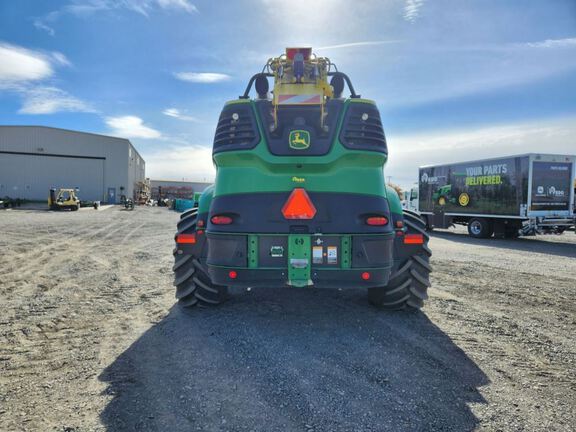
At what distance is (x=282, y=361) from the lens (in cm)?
335

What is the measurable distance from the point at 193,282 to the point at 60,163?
164ft

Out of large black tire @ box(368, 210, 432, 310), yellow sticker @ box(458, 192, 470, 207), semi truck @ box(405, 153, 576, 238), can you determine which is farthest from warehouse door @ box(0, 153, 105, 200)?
large black tire @ box(368, 210, 432, 310)

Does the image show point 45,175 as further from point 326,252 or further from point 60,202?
point 326,252

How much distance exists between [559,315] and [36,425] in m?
5.92

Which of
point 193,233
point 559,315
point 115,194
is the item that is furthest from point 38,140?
point 559,315

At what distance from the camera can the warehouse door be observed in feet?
145

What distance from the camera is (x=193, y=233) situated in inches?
179

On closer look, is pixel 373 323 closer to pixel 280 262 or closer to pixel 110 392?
pixel 280 262

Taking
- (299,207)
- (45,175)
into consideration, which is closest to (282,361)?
(299,207)

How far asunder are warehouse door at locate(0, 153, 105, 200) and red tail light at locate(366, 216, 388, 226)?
50.4 meters

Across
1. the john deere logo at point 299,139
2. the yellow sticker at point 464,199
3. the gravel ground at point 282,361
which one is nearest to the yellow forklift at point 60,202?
the gravel ground at point 282,361

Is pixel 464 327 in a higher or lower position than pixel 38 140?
lower

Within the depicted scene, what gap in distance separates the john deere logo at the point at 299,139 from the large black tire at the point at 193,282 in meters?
1.76

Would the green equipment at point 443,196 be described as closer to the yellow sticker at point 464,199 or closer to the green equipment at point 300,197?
the yellow sticker at point 464,199
